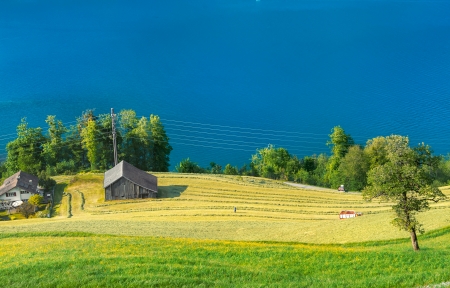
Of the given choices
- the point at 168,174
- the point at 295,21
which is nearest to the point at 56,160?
the point at 168,174

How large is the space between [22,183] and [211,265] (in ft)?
148

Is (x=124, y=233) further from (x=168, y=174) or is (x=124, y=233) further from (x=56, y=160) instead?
(x=56, y=160)

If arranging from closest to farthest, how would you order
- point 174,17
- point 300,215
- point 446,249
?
point 446,249, point 300,215, point 174,17

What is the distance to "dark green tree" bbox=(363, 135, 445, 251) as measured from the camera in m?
27.7

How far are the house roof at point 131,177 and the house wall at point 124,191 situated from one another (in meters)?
0.43

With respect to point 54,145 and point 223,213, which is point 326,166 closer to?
point 223,213

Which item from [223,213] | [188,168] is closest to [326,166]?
[188,168]

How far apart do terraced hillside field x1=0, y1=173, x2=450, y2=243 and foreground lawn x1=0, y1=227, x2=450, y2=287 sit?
7.60 meters

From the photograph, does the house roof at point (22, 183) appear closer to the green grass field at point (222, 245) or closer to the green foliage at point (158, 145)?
the green grass field at point (222, 245)

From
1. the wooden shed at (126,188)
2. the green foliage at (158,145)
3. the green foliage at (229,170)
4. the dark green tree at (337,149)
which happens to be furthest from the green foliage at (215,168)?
the wooden shed at (126,188)

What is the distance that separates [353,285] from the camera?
72.6 ft

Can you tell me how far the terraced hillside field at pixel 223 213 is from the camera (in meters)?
39.8

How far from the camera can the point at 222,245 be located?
32.3 m

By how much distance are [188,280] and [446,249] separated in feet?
48.2
